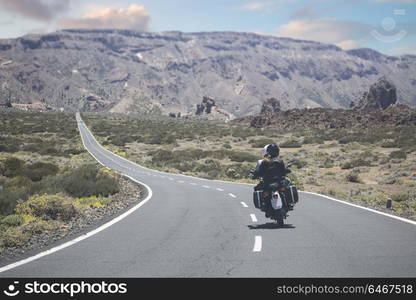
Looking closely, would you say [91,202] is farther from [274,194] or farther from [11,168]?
[11,168]

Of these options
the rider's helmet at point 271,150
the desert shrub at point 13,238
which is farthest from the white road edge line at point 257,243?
the desert shrub at point 13,238

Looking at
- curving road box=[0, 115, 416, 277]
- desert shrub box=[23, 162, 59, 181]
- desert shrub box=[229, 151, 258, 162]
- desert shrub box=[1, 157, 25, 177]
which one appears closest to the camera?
curving road box=[0, 115, 416, 277]

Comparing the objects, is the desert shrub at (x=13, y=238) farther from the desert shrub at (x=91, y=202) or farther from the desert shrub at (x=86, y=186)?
the desert shrub at (x=86, y=186)

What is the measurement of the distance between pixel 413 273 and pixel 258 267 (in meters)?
2.33

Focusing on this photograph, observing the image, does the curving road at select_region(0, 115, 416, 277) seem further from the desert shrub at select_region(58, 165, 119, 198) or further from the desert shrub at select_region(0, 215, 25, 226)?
the desert shrub at select_region(58, 165, 119, 198)

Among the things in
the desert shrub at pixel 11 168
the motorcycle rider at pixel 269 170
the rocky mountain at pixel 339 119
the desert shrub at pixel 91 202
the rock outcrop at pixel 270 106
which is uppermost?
the rock outcrop at pixel 270 106

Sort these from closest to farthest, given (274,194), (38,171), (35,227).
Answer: (35,227) → (274,194) → (38,171)

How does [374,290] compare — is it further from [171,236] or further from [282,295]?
[171,236]

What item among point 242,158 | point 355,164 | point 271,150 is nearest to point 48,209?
point 271,150

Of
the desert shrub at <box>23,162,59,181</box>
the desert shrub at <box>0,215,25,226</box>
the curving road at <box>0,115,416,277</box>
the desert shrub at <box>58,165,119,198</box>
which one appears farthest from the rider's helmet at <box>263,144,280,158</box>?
the desert shrub at <box>23,162,59,181</box>

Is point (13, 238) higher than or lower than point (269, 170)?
lower

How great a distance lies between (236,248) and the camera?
923 cm

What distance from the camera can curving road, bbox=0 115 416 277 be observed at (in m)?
7.34

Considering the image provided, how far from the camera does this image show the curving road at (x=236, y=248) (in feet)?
24.1
